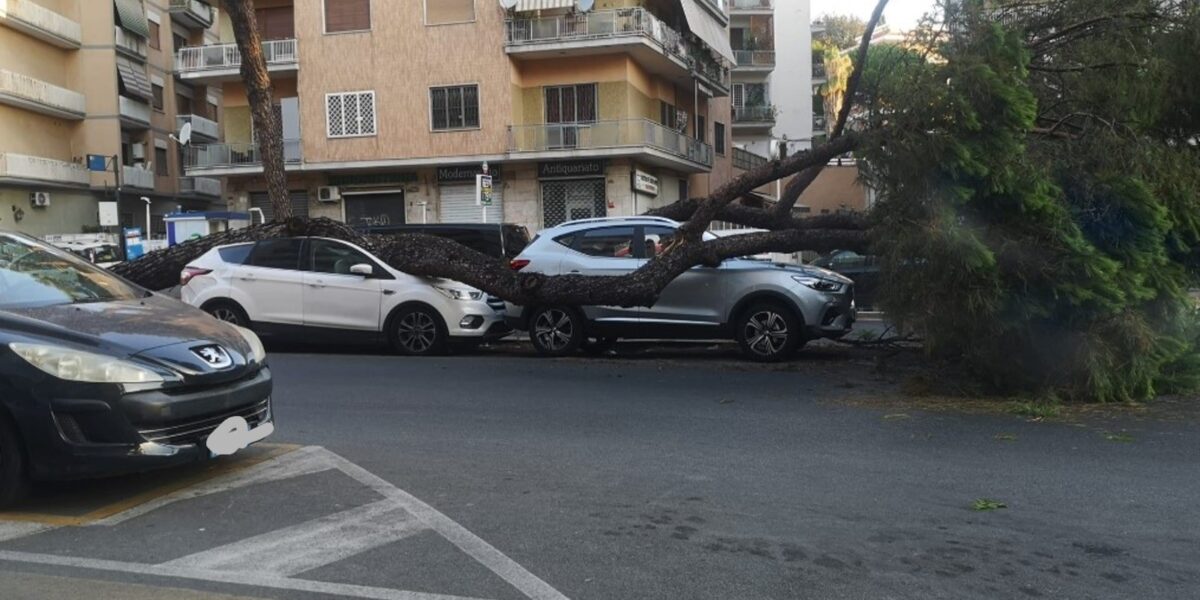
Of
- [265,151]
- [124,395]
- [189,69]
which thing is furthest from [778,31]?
[124,395]

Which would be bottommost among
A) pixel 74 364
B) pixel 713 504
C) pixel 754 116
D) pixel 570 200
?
pixel 713 504

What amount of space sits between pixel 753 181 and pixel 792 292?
61.6 inches

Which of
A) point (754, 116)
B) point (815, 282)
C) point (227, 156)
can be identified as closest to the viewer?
point (815, 282)

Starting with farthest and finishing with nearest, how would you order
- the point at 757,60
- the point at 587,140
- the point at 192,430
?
the point at 757,60
the point at 587,140
the point at 192,430

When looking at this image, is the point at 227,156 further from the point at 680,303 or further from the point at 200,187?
the point at 680,303

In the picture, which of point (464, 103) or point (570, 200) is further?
point (570, 200)

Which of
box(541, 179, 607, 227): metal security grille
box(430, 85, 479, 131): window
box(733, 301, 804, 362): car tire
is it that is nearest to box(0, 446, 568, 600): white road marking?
box(733, 301, 804, 362): car tire

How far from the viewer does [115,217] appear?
116ft

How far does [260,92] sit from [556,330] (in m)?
8.09

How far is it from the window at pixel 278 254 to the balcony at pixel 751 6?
4451 cm

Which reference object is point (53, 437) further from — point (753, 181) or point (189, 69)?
point (189, 69)

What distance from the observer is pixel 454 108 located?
33.0 metres

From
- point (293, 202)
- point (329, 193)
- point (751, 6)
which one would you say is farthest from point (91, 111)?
point (751, 6)

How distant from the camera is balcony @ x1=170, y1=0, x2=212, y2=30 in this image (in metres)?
48.7
